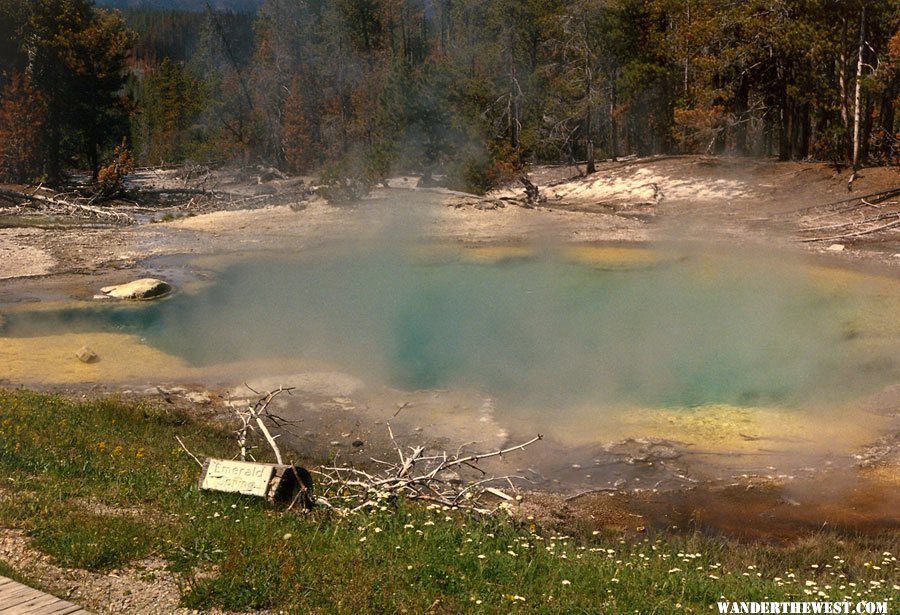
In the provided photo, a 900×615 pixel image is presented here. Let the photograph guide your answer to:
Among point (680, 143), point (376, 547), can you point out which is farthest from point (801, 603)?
point (680, 143)

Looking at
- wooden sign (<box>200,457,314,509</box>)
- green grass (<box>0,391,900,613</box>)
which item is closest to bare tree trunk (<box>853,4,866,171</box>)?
green grass (<box>0,391,900,613</box>)

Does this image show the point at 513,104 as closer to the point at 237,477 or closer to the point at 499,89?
the point at 499,89

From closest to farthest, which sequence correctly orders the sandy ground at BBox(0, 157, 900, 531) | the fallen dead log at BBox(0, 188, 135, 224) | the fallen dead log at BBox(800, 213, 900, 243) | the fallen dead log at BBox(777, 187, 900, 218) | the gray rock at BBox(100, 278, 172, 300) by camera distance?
the sandy ground at BBox(0, 157, 900, 531) → the gray rock at BBox(100, 278, 172, 300) → the fallen dead log at BBox(800, 213, 900, 243) → the fallen dead log at BBox(777, 187, 900, 218) → the fallen dead log at BBox(0, 188, 135, 224)

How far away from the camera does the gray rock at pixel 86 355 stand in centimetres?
1273

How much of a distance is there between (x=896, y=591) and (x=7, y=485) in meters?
5.27

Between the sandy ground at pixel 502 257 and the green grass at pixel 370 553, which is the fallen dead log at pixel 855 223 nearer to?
the sandy ground at pixel 502 257

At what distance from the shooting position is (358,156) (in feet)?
95.1

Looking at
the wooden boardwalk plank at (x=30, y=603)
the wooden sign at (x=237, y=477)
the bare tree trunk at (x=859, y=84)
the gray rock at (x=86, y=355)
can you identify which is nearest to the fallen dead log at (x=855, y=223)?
the bare tree trunk at (x=859, y=84)

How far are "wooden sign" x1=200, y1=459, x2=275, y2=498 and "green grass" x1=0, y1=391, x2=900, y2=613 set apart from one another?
0.08 m

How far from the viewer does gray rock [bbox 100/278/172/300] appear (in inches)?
651

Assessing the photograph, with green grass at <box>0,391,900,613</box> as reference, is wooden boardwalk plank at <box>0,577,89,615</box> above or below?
above

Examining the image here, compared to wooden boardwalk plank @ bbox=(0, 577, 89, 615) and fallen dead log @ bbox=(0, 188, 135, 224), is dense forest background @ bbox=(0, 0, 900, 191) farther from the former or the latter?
wooden boardwalk plank @ bbox=(0, 577, 89, 615)

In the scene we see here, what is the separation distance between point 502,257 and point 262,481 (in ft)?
44.3

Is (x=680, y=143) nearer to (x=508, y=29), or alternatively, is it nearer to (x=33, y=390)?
(x=508, y=29)
